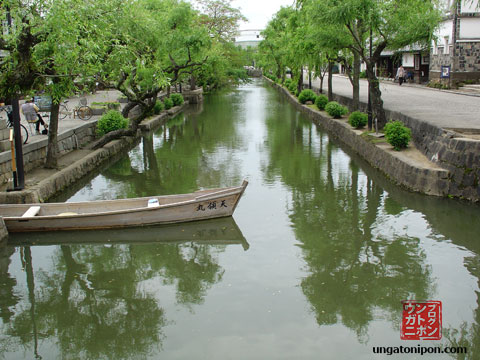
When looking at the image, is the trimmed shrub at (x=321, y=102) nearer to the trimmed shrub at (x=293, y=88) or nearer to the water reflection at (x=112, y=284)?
the trimmed shrub at (x=293, y=88)

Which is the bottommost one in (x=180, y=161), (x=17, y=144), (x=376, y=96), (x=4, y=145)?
(x=180, y=161)

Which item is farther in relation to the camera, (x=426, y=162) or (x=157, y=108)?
(x=157, y=108)

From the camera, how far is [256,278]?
26.4 ft

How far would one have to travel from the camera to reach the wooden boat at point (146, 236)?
9.81 m

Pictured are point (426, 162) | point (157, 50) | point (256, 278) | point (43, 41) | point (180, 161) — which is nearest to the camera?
point (256, 278)

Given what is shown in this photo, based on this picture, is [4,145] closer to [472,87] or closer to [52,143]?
[52,143]

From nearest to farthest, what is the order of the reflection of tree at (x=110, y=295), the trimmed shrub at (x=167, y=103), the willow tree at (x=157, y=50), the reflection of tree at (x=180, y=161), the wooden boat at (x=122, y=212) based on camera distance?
the reflection of tree at (x=110, y=295)
the wooden boat at (x=122, y=212)
the reflection of tree at (x=180, y=161)
the willow tree at (x=157, y=50)
the trimmed shrub at (x=167, y=103)

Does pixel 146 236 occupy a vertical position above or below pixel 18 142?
below

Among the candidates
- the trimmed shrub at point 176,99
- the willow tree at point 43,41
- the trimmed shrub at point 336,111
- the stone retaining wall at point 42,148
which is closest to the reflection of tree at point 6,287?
the stone retaining wall at point 42,148

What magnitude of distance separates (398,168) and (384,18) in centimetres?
556

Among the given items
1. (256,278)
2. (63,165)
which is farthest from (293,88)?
(256,278)

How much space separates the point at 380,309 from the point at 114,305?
11.7 ft

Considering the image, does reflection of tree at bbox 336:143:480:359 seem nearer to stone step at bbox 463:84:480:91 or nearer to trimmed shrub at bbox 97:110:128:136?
trimmed shrub at bbox 97:110:128:136

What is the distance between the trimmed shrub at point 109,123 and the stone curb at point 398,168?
324 inches
